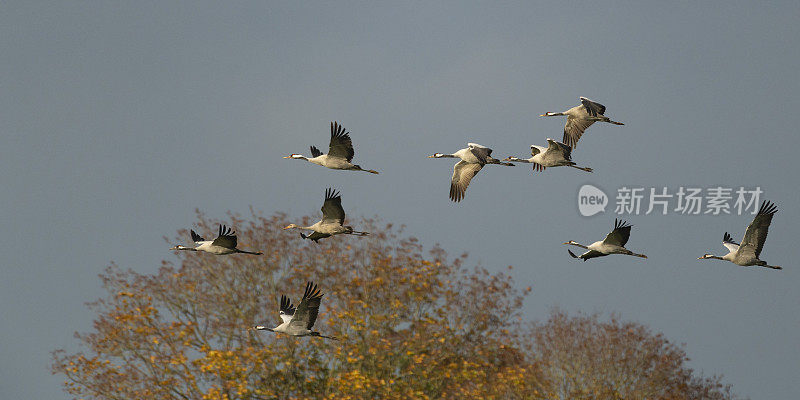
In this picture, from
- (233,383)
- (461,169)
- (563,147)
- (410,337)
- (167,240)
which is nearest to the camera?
(563,147)

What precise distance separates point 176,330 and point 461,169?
9.45m

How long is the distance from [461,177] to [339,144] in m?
4.29

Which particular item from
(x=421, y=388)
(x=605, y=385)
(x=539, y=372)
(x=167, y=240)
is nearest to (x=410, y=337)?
(x=421, y=388)

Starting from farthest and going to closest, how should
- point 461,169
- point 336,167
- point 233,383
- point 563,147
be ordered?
point 233,383, point 461,169, point 563,147, point 336,167

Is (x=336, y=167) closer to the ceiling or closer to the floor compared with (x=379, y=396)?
closer to the ceiling

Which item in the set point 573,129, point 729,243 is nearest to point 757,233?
point 729,243

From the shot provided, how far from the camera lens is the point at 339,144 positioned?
17.6 meters

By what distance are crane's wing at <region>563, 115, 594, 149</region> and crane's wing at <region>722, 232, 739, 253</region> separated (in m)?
3.70

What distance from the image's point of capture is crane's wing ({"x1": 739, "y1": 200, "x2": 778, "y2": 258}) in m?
17.4

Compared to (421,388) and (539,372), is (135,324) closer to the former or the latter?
(421,388)

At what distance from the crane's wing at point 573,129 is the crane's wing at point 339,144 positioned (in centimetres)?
527

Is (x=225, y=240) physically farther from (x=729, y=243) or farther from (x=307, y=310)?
(x=729, y=243)

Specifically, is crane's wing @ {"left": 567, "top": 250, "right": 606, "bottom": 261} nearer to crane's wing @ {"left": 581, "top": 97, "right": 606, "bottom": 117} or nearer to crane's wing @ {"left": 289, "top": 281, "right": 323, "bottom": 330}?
crane's wing @ {"left": 581, "top": 97, "right": 606, "bottom": 117}

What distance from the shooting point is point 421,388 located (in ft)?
82.2
